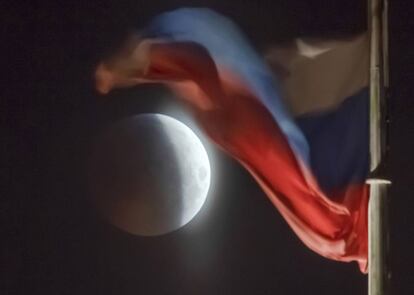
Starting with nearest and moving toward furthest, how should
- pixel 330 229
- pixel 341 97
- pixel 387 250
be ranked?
pixel 387 250
pixel 330 229
pixel 341 97

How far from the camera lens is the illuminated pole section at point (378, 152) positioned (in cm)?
686

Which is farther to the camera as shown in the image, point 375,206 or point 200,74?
point 200,74

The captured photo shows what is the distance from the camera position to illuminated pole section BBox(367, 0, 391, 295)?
270 inches

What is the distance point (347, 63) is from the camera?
27.3ft

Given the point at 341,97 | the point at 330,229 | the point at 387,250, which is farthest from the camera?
the point at 341,97

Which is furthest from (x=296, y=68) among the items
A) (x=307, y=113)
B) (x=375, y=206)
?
(x=375, y=206)

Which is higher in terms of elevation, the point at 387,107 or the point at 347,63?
the point at 347,63

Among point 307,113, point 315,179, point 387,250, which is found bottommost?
point 387,250

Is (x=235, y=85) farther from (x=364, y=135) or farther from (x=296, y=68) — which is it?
(x=364, y=135)

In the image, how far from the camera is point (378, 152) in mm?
7152

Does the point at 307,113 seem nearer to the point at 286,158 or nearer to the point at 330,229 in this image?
the point at 286,158

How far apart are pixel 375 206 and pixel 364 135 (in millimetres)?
1348

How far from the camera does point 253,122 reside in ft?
28.5

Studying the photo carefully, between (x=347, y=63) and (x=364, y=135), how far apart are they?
0.64 m
